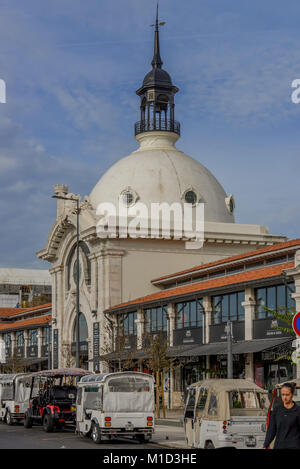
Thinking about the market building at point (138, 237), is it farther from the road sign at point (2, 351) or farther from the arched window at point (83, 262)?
the road sign at point (2, 351)

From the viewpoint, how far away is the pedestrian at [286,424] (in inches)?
497

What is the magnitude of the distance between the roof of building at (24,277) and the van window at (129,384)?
448ft

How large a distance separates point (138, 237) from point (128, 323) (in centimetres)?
758

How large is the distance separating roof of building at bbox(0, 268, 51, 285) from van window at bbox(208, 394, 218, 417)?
144172 millimetres

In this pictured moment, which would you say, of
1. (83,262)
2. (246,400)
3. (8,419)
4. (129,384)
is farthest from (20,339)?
(246,400)

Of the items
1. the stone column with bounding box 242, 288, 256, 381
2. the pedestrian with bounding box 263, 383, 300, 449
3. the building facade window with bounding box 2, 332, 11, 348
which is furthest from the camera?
the building facade window with bounding box 2, 332, 11, 348

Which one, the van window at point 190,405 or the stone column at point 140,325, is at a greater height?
the stone column at point 140,325

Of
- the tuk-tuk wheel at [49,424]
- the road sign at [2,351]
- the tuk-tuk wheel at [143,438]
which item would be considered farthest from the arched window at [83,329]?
the tuk-tuk wheel at [143,438]

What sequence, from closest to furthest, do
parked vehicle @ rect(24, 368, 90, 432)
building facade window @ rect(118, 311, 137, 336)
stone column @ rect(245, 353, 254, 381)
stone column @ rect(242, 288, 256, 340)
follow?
parked vehicle @ rect(24, 368, 90, 432) → stone column @ rect(245, 353, 254, 381) → stone column @ rect(242, 288, 256, 340) → building facade window @ rect(118, 311, 137, 336)

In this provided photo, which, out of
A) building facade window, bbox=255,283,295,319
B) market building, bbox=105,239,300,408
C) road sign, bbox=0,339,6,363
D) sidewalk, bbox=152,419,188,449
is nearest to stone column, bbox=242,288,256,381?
market building, bbox=105,239,300,408

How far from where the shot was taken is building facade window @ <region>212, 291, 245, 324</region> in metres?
45.6

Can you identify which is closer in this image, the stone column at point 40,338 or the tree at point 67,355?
the tree at point 67,355

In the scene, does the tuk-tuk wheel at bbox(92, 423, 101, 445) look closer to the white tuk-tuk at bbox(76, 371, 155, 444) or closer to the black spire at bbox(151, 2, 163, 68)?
the white tuk-tuk at bbox(76, 371, 155, 444)

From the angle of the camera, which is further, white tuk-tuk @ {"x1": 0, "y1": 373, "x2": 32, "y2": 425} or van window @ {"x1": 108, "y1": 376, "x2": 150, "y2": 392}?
white tuk-tuk @ {"x1": 0, "y1": 373, "x2": 32, "y2": 425}
